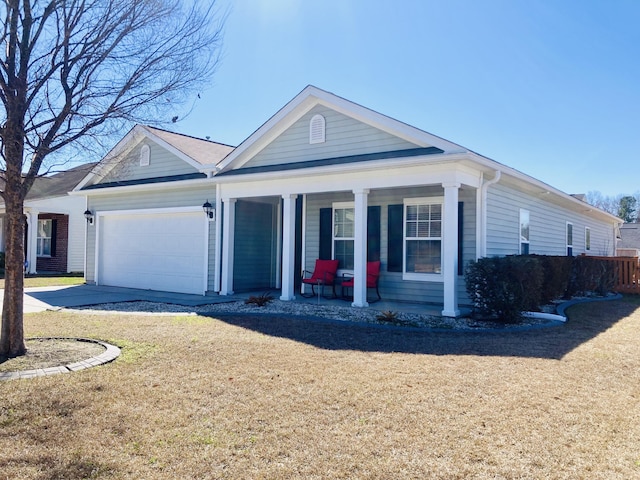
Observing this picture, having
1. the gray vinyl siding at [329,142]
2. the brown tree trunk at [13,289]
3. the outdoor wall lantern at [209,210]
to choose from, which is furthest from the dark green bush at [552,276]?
the brown tree trunk at [13,289]

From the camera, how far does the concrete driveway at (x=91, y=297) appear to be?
10414 millimetres

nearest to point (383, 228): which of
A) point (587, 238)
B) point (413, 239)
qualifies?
point (413, 239)

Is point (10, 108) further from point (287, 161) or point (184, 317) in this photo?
point (287, 161)

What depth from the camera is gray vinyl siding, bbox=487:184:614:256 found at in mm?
10828

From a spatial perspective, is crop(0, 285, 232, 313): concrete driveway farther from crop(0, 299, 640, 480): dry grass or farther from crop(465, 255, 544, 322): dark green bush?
crop(465, 255, 544, 322): dark green bush

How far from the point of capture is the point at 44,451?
3.23 m

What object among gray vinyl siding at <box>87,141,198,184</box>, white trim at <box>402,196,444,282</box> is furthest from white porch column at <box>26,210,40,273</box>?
white trim at <box>402,196,444,282</box>

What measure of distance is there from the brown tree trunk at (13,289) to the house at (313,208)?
1.84 m

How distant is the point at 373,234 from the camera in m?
11.7

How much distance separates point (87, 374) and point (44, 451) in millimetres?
1787

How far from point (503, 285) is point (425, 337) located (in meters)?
2.08

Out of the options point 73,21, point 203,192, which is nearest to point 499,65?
point 203,192

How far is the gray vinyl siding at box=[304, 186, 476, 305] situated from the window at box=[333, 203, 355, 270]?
0.23 meters

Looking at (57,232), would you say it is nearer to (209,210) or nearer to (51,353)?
(209,210)
